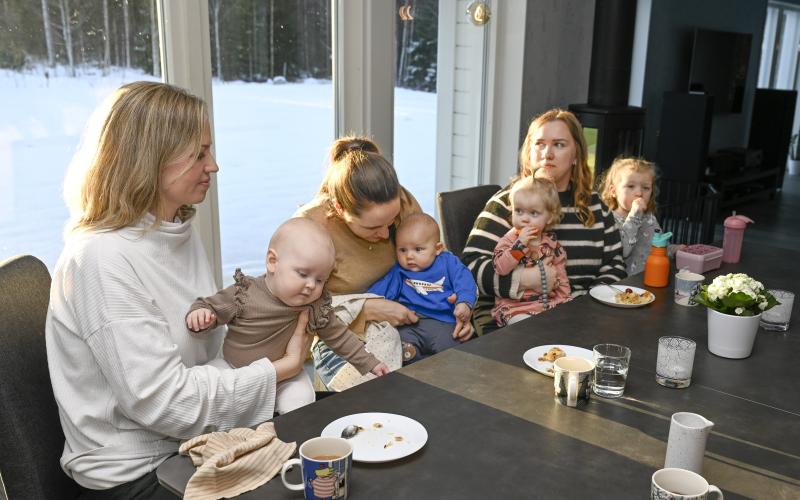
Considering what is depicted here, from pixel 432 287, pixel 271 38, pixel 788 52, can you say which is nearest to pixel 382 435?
pixel 432 287

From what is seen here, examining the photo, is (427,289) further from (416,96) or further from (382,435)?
(416,96)

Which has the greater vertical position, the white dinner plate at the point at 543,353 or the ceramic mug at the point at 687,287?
the ceramic mug at the point at 687,287

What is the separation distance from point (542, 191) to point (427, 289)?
0.51m

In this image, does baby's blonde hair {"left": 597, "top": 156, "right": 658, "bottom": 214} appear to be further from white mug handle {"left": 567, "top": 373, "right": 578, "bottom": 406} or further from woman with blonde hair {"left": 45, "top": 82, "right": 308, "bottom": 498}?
woman with blonde hair {"left": 45, "top": 82, "right": 308, "bottom": 498}

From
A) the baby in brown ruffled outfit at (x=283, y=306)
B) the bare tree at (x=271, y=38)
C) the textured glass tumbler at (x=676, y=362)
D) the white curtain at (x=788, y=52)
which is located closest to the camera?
the textured glass tumbler at (x=676, y=362)

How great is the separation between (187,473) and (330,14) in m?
2.59

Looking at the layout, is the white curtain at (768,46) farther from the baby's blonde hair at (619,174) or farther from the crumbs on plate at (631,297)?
the crumbs on plate at (631,297)

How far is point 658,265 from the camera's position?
2.36m

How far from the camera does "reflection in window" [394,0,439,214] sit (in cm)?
386

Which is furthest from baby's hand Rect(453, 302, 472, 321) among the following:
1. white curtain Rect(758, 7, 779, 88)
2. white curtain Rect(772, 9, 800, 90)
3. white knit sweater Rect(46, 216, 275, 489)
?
white curtain Rect(772, 9, 800, 90)

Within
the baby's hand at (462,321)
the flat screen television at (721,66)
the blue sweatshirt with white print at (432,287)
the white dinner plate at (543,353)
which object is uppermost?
the flat screen television at (721,66)

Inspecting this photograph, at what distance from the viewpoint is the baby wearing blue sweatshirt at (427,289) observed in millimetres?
2387

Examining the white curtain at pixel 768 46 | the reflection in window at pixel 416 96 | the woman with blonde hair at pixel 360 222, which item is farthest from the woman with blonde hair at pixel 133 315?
the white curtain at pixel 768 46

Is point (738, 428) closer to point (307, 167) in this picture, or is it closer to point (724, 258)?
point (724, 258)
